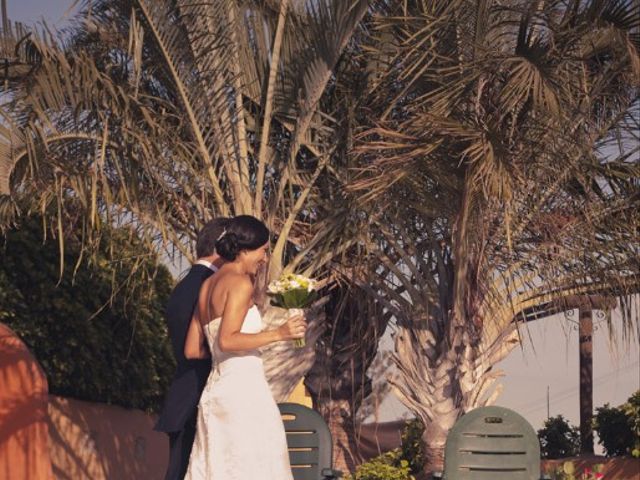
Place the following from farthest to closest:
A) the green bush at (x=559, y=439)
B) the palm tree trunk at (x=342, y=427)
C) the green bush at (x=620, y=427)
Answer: the green bush at (x=559, y=439), the palm tree trunk at (x=342, y=427), the green bush at (x=620, y=427)

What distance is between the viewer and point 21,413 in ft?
32.7

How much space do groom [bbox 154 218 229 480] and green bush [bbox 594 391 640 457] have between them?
6.12 meters

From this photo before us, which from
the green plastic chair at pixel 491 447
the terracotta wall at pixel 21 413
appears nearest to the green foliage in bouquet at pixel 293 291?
the green plastic chair at pixel 491 447

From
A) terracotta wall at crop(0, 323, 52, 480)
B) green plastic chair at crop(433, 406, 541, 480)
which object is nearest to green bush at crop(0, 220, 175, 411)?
terracotta wall at crop(0, 323, 52, 480)

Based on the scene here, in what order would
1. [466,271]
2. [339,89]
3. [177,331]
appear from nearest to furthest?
[177,331]
[466,271]
[339,89]

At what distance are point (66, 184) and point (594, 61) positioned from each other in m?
4.66

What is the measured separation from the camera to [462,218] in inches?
349

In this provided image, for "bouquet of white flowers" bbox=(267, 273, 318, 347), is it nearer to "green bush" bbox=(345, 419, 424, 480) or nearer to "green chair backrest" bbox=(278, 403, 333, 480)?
"green chair backrest" bbox=(278, 403, 333, 480)

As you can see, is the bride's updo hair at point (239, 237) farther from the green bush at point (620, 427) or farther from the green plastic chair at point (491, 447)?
the green bush at point (620, 427)

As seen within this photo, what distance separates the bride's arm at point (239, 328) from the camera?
17.3ft

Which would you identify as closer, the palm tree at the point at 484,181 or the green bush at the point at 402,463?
the palm tree at the point at 484,181

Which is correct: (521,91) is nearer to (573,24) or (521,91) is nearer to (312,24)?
(573,24)

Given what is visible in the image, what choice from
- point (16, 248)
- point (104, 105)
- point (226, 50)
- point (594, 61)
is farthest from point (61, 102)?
point (594, 61)

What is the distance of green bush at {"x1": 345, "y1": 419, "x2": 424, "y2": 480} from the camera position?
1041 cm
